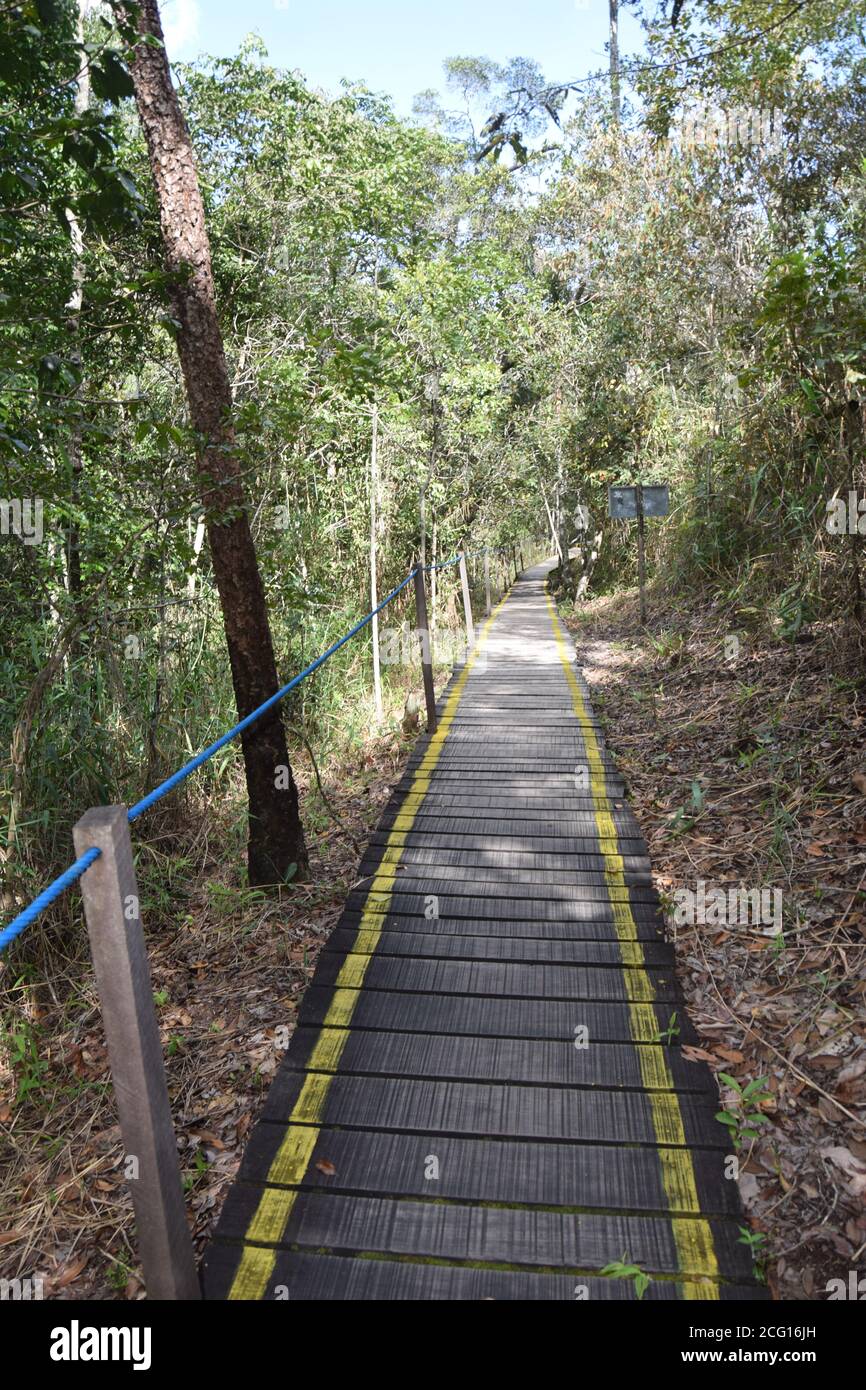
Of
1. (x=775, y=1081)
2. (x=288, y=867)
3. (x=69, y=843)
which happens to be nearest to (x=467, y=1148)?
(x=775, y=1081)

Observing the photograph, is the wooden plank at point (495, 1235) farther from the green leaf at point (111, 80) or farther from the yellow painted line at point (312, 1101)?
the green leaf at point (111, 80)

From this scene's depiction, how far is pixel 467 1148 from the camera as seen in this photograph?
8.24ft

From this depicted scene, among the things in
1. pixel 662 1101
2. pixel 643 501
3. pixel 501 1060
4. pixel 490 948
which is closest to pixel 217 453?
pixel 490 948

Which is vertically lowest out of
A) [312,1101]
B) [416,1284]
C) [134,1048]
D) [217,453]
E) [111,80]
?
[416,1284]

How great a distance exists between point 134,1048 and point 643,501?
947cm

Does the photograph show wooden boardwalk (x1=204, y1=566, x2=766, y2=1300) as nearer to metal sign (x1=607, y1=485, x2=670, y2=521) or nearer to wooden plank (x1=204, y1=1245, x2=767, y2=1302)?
wooden plank (x1=204, y1=1245, x2=767, y2=1302)

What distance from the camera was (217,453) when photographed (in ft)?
12.2

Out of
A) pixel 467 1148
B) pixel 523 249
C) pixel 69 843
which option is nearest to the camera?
pixel 467 1148

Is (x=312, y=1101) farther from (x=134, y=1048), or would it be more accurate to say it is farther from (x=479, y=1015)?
(x=134, y=1048)

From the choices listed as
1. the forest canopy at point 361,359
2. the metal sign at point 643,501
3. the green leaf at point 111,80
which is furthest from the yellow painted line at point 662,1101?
the metal sign at point 643,501

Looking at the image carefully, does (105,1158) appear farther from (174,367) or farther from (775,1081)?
(174,367)

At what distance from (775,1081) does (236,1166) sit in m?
1.83

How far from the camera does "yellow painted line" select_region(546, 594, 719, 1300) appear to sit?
6.95 feet

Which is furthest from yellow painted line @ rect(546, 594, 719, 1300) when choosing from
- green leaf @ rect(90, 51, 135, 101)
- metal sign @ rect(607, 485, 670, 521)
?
metal sign @ rect(607, 485, 670, 521)
